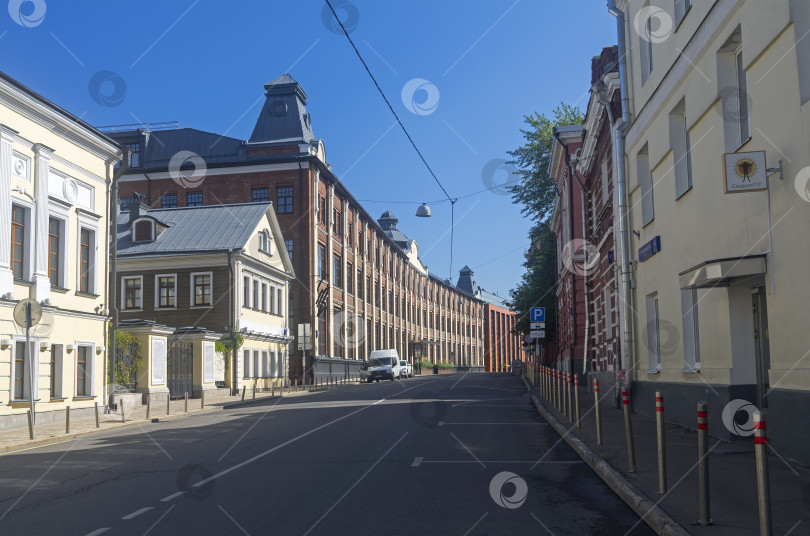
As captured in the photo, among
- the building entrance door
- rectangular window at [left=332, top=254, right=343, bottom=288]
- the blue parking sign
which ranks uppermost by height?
rectangular window at [left=332, top=254, right=343, bottom=288]

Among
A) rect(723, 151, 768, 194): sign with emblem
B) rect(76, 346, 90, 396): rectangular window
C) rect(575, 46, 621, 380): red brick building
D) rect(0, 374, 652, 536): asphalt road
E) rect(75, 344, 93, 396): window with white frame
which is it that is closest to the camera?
rect(0, 374, 652, 536): asphalt road

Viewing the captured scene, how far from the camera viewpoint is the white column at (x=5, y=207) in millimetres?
19578

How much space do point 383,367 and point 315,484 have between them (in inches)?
1887

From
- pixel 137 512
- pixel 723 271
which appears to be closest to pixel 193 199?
pixel 723 271

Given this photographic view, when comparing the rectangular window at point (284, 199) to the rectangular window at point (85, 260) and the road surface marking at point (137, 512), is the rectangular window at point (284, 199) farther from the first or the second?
the road surface marking at point (137, 512)

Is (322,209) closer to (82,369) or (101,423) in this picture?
(82,369)

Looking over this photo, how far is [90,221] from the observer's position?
2425 cm

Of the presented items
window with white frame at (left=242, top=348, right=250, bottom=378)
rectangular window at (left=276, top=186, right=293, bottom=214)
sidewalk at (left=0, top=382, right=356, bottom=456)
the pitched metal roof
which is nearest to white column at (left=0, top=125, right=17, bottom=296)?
sidewalk at (left=0, top=382, right=356, bottom=456)

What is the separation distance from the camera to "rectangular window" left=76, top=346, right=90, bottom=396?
23.4 meters

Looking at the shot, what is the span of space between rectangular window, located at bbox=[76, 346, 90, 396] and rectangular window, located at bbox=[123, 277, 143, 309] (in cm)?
1494

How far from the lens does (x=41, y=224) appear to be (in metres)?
21.3

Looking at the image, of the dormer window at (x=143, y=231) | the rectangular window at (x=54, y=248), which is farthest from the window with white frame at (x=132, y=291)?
→ the rectangular window at (x=54, y=248)

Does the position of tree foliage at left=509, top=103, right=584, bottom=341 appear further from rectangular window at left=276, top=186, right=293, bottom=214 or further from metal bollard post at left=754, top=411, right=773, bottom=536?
metal bollard post at left=754, top=411, right=773, bottom=536

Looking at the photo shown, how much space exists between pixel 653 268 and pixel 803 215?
24.9ft
